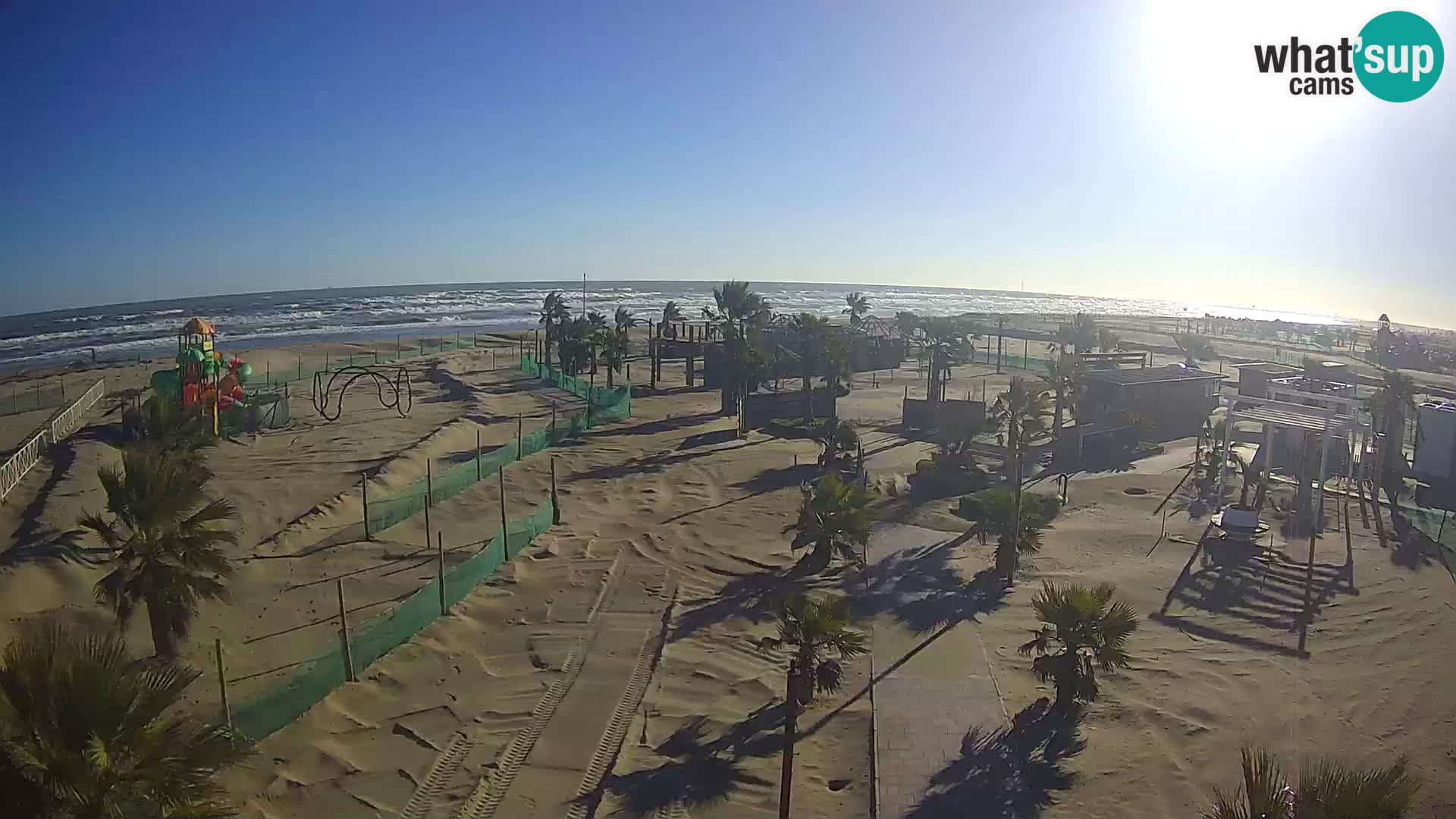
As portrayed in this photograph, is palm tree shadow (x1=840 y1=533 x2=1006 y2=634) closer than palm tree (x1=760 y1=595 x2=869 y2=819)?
No

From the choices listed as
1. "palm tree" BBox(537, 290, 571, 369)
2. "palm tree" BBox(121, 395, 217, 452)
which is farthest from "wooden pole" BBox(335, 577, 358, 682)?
"palm tree" BBox(537, 290, 571, 369)

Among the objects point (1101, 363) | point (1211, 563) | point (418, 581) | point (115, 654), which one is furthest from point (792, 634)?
point (1101, 363)

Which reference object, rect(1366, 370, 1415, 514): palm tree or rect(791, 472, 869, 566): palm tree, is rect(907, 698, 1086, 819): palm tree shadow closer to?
rect(791, 472, 869, 566): palm tree

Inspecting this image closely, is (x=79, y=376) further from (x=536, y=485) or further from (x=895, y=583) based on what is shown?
(x=895, y=583)

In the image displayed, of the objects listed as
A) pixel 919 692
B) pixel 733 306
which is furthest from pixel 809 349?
pixel 919 692

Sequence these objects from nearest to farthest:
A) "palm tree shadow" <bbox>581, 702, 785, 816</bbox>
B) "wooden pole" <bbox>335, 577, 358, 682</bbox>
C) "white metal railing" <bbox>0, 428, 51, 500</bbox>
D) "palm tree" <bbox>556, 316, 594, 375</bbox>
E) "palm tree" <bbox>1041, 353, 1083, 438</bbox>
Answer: "palm tree shadow" <bbox>581, 702, 785, 816</bbox> < "wooden pole" <bbox>335, 577, 358, 682</bbox> < "white metal railing" <bbox>0, 428, 51, 500</bbox> < "palm tree" <bbox>1041, 353, 1083, 438</bbox> < "palm tree" <bbox>556, 316, 594, 375</bbox>

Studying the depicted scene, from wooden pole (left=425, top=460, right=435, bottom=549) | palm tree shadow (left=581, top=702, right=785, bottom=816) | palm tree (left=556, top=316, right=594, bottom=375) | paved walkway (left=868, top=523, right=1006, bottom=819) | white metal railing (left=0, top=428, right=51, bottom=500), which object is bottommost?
palm tree shadow (left=581, top=702, right=785, bottom=816)

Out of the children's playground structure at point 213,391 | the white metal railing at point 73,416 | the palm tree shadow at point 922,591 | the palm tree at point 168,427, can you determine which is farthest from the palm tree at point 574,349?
the palm tree shadow at point 922,591

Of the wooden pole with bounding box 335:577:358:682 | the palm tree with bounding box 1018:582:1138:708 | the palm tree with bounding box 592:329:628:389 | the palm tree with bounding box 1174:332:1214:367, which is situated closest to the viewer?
the palm tree with bounding box 1018:582:1138:708
